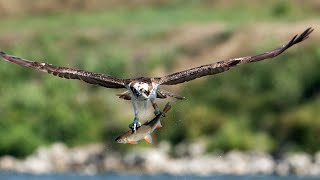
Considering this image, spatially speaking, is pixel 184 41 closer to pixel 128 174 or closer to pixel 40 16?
pixel 40 16

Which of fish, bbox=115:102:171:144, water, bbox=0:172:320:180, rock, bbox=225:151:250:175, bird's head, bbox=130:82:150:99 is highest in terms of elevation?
rock, bbox=225:151:250:175

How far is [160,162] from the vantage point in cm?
5394

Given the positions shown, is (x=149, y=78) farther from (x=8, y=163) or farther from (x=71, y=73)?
(x=8, y=163)

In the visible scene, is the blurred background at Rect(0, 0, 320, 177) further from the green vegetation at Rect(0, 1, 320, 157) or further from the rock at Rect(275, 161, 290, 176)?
the rock at Rect(275, 161, 290, 176)

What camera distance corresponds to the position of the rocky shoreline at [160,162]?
5269 cm

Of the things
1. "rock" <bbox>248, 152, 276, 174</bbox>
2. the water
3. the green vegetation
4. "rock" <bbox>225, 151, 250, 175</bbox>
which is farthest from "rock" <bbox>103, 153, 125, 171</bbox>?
"rock" <bbox>248, 152, 276, 174</bbox>

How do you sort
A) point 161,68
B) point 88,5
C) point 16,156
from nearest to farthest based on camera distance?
point 16,156 → point 161,68 → point 88,5

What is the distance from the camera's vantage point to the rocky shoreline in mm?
52688

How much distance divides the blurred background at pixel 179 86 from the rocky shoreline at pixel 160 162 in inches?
19.3

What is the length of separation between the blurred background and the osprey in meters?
8.50

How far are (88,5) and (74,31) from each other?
741 inches

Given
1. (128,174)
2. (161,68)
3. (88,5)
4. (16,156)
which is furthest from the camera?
(88,5)

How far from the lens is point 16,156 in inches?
2239

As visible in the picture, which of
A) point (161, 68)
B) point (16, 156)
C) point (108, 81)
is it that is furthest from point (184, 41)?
point (108, 81)
